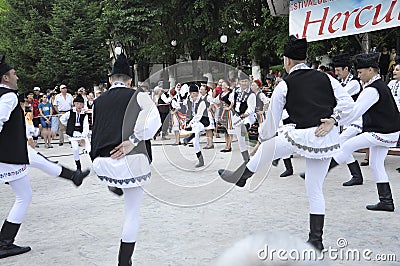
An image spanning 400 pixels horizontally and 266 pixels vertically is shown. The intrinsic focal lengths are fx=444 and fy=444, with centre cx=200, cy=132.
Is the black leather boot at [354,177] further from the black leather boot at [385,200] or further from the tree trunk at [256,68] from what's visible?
the tree trunk at [256,68]

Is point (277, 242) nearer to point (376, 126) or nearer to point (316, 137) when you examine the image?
point (316, 137)

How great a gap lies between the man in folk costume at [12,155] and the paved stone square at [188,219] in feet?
0.84

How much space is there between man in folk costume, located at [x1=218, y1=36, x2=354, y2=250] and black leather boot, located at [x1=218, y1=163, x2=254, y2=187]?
0.02 meters

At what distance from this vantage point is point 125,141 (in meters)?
3.51

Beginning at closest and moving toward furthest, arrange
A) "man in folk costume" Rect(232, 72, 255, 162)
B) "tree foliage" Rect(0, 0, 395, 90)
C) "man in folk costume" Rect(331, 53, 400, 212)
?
1. "man in folk costume" Rect(331, 53, 400, 212)
2. "man in folk costume" Rect(232, 72, 255, 162)
3. "tree foliage" Rect(0, 0, 395, 90)

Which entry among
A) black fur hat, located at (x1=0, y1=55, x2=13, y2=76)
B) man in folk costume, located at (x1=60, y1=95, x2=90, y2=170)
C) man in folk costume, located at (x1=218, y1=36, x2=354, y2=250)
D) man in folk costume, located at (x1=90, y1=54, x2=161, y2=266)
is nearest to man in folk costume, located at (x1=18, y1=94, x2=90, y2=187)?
black fur hat, located at (x1=0, y1=55, x2=13, y2=76)

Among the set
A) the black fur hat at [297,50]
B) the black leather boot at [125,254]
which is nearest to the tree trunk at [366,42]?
the black fur hat at [297,50]

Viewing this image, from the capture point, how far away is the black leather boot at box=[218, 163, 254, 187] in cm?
423

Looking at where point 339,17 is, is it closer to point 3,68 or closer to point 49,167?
point 49,167

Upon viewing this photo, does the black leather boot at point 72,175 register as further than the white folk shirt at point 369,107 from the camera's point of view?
Yes

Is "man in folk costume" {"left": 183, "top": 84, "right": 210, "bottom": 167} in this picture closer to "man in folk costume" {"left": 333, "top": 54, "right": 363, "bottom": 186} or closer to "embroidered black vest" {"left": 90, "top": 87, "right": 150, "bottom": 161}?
"man in folk costume" {"left": 333, "top": 54, "right": 363, "bottom": 186}

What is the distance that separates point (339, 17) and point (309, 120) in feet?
25.4

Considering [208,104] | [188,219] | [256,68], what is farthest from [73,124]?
[256,68]

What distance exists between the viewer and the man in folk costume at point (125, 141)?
3.49 meters
